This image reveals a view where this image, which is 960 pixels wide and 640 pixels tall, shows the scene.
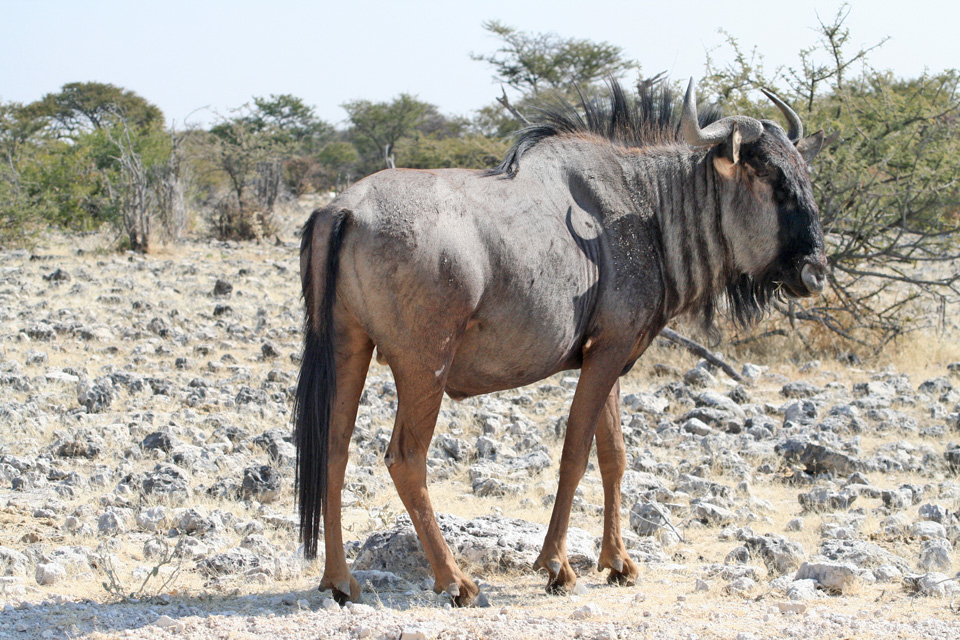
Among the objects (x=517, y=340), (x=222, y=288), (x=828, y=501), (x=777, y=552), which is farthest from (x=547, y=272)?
(x=222, y=288)

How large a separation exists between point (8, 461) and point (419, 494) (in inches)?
126

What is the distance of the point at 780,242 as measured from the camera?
4.84m

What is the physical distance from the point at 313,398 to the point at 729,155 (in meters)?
2.37

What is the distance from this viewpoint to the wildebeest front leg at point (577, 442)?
4438 mm

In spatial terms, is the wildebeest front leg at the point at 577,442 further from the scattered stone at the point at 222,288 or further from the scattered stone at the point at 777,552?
the scattered stone at the point at 222,288

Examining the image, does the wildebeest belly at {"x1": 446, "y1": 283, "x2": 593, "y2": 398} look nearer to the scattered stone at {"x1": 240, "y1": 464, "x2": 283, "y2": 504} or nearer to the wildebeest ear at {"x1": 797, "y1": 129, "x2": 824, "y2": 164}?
the wildebeest ear at {"x1": 797, "y1": 129, "x2": 824, "y2": 164}

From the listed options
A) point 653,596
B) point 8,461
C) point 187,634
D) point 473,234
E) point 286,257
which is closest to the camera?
point 187,634

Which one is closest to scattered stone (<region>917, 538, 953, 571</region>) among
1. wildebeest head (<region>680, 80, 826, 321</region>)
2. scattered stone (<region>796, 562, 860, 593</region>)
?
scattered stone (<region>796, 562, 860, 593</region>)

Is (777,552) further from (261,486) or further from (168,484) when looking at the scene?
(168,484)

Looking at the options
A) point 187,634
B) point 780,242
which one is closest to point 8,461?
point 187,634

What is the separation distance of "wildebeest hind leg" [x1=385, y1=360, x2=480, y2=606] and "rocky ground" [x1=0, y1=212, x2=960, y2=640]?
0.15m

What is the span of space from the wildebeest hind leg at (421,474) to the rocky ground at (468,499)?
149mm

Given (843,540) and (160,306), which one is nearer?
(843,540)

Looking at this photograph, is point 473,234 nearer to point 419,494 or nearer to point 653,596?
point 419,494
